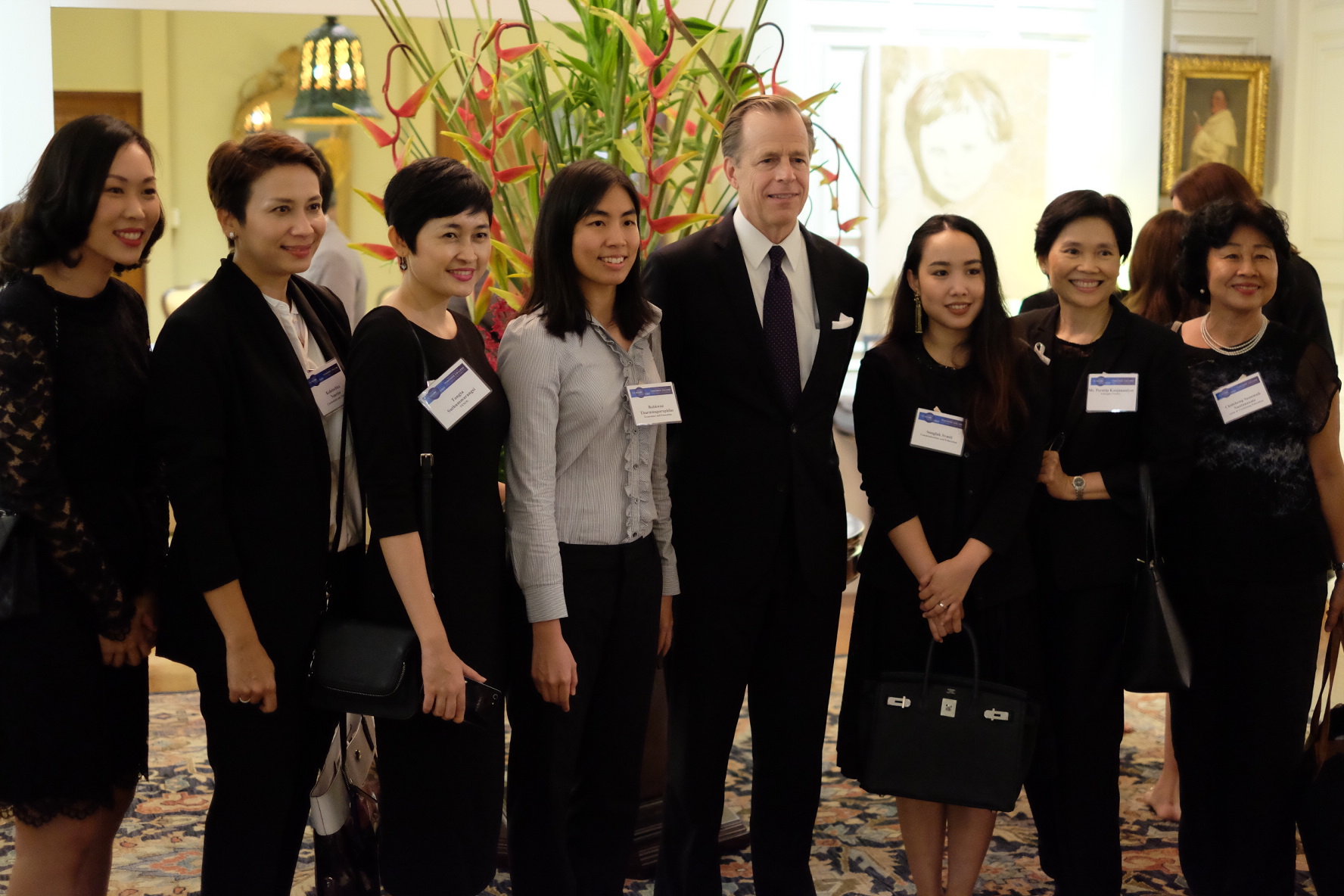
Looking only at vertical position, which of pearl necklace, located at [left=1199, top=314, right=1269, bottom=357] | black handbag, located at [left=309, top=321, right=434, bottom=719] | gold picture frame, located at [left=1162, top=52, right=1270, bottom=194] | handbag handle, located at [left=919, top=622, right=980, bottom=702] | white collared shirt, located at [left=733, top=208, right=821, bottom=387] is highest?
gold picture frame, located at [left=1162, top=52, right=1270, bottom=194]

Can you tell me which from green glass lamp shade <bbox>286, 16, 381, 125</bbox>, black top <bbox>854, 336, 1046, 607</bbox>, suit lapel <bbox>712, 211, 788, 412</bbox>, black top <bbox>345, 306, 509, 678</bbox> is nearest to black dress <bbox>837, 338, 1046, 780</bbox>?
black top <bbox>854, 336, 1046, 607</bbox>

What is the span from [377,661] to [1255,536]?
1665 millimetres

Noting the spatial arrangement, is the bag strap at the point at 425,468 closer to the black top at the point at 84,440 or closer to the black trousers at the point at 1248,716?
the black top at the point at 84,440

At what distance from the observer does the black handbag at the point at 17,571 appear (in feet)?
5.55

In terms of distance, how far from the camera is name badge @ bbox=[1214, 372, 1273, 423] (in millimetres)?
2223

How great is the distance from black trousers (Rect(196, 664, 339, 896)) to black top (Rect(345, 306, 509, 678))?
0.71 feet

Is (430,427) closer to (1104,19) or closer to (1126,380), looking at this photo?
(1126,380)

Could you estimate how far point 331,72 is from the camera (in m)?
4.85

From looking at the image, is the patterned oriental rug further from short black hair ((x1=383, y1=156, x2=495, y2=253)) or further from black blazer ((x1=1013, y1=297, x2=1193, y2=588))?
short black hair ((x1=383, y1=156, x2=495, y2=253))

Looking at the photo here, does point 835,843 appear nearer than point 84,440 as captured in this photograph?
No

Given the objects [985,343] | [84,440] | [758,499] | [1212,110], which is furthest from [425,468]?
[1212,110]

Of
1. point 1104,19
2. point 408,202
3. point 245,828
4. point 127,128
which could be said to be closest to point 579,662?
point 245,828

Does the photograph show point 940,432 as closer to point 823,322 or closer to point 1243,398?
point 823,322

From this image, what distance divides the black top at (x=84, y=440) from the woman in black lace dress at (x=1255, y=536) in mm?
1934
